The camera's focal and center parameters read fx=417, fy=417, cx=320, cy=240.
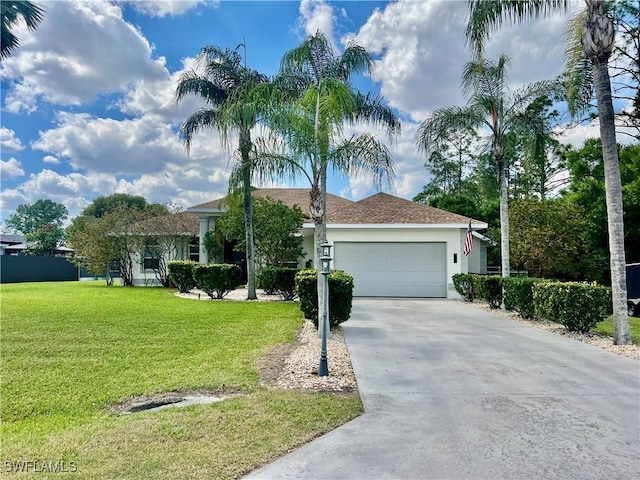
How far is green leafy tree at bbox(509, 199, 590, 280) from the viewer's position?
58.1 feet

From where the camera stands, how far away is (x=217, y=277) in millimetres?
15516

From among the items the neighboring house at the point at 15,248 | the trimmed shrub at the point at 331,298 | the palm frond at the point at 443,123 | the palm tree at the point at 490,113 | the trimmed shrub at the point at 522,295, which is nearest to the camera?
the trimmed shrub at the point at 331,298

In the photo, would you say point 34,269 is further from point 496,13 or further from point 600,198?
point 600,198

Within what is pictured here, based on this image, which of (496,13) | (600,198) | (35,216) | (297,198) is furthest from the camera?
(35,216)

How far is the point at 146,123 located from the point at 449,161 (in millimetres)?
27578

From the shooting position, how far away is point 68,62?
1168cm

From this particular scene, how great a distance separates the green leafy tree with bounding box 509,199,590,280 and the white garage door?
3.78 metres

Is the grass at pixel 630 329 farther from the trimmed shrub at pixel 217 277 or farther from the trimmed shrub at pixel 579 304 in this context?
the trimmed shrub at pixel 217 277

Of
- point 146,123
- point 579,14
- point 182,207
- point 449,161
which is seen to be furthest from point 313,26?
point 449,161

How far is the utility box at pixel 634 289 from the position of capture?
13828mm

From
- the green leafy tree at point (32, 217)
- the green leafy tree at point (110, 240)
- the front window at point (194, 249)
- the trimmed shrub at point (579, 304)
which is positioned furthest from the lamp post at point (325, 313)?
the green leafy tree at point (32, 217)

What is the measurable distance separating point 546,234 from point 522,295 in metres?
7.41

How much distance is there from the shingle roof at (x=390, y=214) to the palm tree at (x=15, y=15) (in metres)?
11.5

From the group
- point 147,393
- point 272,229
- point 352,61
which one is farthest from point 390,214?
point 147,393
